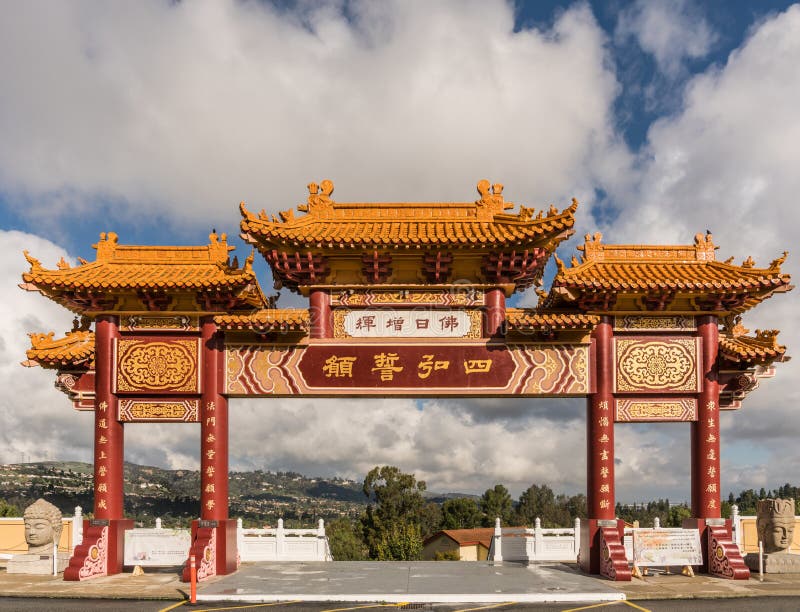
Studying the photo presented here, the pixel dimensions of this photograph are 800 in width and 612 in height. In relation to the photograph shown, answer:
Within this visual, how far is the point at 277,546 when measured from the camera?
17125 millimetres

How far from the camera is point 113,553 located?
1476 centimetres

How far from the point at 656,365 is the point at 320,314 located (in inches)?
272

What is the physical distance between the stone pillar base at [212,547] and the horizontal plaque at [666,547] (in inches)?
312

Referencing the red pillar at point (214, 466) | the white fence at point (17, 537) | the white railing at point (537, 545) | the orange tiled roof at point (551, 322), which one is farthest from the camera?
the white fence at point (17, 537)

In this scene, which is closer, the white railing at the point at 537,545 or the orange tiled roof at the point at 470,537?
the white railing at the point at 537,545

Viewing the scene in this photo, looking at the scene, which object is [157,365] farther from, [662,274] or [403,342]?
[662,274]

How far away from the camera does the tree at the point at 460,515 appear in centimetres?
6938

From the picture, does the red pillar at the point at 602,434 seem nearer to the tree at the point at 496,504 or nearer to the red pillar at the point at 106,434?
the red pillar at the point at 106,434

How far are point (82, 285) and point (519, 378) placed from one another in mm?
8865

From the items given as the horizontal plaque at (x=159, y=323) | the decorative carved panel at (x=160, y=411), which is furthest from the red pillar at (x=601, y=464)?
the horizontal plaque at (x=159, y=323)

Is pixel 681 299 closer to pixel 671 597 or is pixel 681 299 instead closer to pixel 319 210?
pixel 671 597

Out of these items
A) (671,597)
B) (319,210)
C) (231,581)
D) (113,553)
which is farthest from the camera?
(319,210)

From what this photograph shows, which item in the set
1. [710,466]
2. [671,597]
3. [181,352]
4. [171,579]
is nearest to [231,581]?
[171,579]

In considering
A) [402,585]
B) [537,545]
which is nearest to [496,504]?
[537,545]
